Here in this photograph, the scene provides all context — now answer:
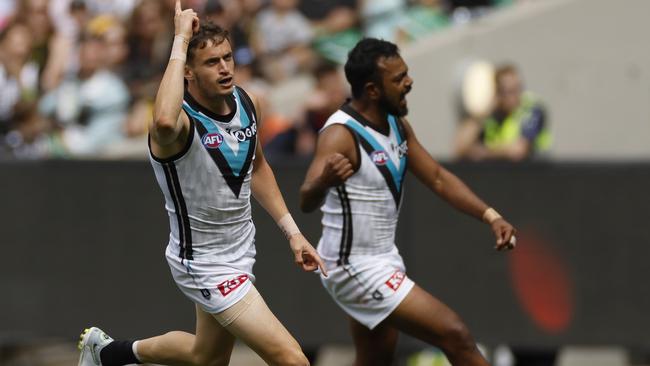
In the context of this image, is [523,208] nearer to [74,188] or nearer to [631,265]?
[631,265]

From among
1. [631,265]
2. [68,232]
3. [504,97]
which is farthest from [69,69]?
[631,265]

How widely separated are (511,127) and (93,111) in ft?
14.4

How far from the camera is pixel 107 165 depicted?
39.3ft

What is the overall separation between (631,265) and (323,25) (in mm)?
4093

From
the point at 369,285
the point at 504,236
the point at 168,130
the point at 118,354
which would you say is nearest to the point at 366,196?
the point at 369,285

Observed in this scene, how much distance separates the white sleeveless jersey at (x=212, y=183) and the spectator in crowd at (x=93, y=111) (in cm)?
655

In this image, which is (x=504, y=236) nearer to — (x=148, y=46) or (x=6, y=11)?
(x=148, y=46)

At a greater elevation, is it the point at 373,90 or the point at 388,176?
the point at 373,90

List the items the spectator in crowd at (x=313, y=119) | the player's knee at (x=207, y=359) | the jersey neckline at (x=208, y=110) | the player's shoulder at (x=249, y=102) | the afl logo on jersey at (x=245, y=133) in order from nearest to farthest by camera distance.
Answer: the jersey neckline at (x=208, y=110)
the afl logo on jersey at (x=245, y=133)
the player's shoulder at (x=249, y=102)
the player's knee at (x=207, y=359)
the spectator in crowd at (x=313, y=119)

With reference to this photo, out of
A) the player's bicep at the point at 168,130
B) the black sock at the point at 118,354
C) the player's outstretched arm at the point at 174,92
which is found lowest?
the black sock at the point at 118,354

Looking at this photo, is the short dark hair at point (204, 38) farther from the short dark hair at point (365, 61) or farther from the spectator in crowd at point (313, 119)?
the spectator in crowd at point (313, 119)

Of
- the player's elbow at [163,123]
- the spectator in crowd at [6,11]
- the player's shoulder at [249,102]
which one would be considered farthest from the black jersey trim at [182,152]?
the spectator in crowd at [6,11]

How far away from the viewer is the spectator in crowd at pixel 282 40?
46.5 feet

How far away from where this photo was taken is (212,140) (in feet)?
24.8
